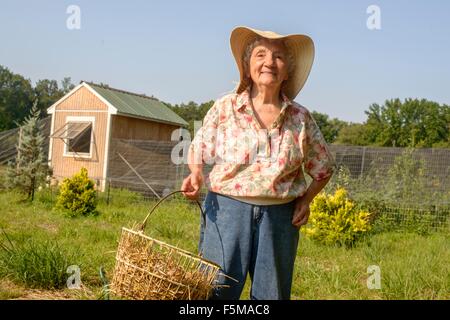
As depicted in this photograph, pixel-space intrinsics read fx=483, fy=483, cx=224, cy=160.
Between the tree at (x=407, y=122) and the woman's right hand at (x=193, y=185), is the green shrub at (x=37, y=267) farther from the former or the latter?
the tree at (x=407, y=122)

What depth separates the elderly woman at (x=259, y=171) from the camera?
1999 millimetres

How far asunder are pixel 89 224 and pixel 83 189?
5.86 ft

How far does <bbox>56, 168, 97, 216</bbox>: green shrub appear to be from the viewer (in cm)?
843

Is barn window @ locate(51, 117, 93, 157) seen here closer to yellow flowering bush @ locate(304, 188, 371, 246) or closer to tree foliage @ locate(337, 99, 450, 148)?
yellow flowering bush @ locate(304, 188, 371, 246)

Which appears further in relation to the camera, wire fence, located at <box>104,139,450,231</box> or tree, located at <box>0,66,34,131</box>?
tree, located at <box>0,66,34,131</box>

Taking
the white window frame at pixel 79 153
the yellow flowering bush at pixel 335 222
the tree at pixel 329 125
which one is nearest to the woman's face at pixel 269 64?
the yellow flowering bush at pixel 335 222

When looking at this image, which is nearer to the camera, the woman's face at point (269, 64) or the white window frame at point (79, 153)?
the woman's face at point (269, 64)

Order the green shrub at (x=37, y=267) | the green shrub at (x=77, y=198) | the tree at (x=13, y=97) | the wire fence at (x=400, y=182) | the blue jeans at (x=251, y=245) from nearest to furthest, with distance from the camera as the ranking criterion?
the blue jeans at (x=251, y=245), the green shrub at (x=37, y=267), the wire fence at (x=400, y=182), the green shrub at (x=77, y=198), the tree at (x=13, y=97)

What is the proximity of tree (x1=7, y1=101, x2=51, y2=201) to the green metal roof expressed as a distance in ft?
12.1

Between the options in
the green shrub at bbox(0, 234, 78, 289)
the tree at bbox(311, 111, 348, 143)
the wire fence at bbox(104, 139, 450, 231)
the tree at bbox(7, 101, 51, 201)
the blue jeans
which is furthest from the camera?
the tree at bbox(311, 111, 348, 143)

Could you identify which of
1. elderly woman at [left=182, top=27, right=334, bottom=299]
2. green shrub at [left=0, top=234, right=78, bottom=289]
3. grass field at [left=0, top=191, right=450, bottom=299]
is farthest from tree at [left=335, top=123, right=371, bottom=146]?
elderly woman at [left=182, top=27, right=334, bottom=299]

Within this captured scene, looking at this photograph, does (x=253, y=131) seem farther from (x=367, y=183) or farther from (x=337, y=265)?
(x=367, y=183)
